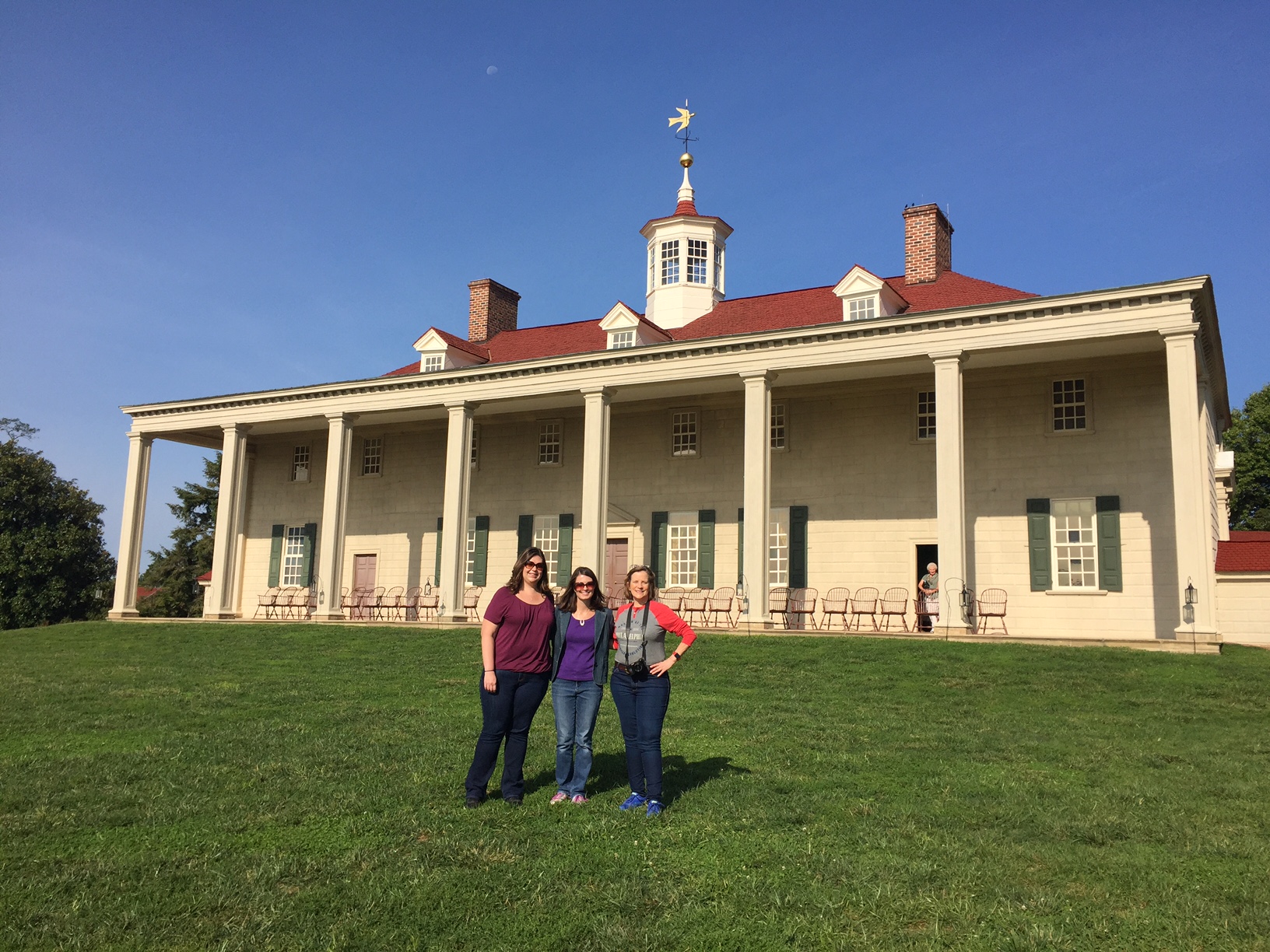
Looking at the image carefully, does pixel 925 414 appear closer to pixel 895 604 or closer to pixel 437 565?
pixel 895 604

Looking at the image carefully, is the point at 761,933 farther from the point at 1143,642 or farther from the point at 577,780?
the point at 1143,642

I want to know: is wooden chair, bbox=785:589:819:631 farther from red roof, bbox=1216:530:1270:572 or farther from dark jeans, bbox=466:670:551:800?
dark jeans, bbox=466:670:551:800

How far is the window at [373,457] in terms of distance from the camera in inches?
1185

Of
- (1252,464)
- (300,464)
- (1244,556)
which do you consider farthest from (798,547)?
(1252,464)

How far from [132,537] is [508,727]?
2540cm

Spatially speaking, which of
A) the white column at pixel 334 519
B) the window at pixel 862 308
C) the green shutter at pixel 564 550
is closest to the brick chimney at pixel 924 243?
the window at pixel 862 308

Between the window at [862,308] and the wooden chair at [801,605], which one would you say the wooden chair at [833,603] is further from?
the window at [862,308]

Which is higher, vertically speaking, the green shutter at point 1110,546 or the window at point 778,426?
the window at point 778,426

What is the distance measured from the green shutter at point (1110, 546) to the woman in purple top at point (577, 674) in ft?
54.0

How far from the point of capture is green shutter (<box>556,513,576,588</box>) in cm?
2666

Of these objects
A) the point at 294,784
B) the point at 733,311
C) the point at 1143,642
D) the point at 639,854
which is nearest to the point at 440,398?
the point at 733,311

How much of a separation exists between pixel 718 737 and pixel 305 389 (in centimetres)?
2100

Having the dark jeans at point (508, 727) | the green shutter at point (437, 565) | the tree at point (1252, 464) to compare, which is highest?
the tree at point (1252, 464)

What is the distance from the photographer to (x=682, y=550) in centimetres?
2522
